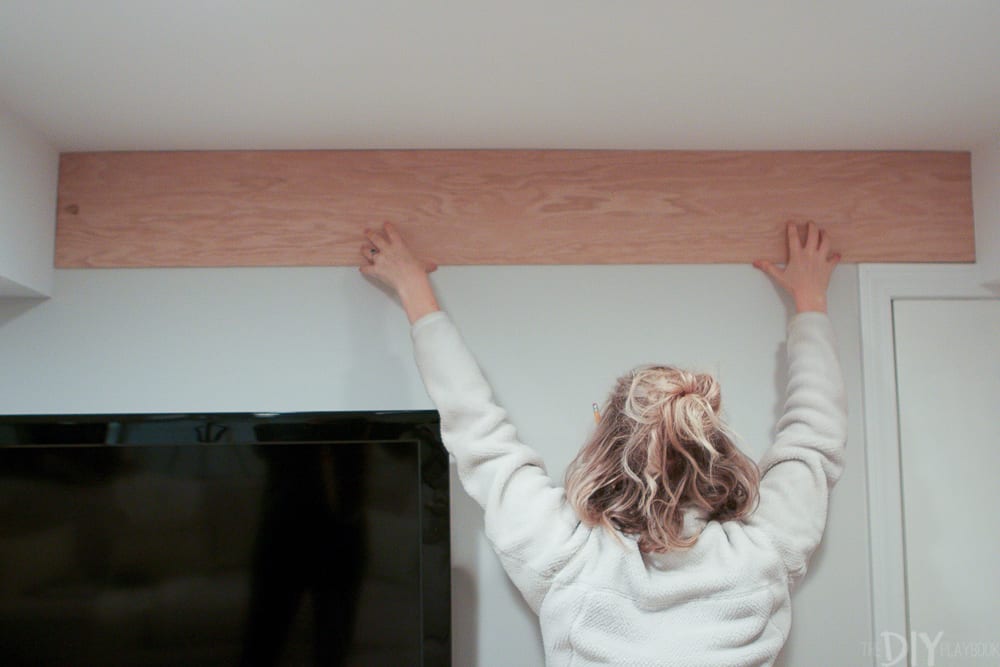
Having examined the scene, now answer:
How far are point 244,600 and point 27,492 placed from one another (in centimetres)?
43

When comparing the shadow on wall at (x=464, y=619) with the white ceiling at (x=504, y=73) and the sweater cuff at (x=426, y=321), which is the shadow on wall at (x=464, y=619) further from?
the white ceiling at (x=504, y=73)

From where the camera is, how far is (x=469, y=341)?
1767mm

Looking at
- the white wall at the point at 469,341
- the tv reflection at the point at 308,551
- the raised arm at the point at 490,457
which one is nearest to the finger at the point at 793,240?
the white wall at the point at 469,341

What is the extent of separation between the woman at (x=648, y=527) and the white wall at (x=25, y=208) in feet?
2.82

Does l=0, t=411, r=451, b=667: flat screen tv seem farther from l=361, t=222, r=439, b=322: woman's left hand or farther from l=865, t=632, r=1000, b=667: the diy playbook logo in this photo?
l=865, t=632, r=1000, b=667: the diy playbook logo

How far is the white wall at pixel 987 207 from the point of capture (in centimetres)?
176

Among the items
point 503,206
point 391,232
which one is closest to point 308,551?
point 391,232

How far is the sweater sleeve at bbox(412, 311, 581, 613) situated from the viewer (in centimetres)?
131

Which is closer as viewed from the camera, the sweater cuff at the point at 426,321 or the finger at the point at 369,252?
the sweater cuff at the point at 426,321

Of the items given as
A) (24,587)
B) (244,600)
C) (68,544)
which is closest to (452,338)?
(244,600)

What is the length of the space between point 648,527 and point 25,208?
4.32ft

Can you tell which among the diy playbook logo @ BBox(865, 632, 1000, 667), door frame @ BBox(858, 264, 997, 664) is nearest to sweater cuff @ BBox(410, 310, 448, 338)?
door frame @ BBox(858, 264, 997, 664)

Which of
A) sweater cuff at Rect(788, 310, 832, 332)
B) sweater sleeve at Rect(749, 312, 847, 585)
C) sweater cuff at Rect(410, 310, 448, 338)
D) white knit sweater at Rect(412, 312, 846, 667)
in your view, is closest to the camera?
white knit sweater at Rect(412, 312, 846, 667)

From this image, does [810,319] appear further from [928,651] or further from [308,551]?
[308,551]
